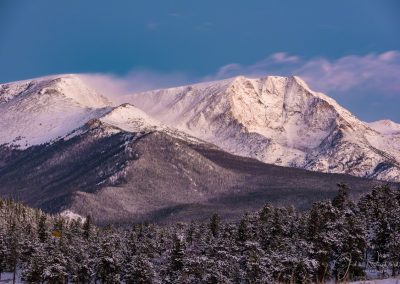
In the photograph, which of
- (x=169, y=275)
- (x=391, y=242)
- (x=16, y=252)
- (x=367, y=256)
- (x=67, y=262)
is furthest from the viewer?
(x=16, y=252)

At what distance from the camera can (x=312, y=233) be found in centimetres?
13875

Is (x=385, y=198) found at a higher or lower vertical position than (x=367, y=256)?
higher

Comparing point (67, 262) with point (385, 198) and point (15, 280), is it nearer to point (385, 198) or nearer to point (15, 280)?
point (15, 280)

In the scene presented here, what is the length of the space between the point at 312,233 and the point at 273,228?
12451 millimetres

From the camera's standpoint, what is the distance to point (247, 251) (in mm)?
137250

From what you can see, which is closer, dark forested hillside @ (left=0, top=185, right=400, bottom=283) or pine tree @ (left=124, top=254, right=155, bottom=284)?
dark forested hillside @ (left=0, top=185, right=400, bottom=283)

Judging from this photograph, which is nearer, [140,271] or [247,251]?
[140,271]

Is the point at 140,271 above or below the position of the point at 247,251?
below

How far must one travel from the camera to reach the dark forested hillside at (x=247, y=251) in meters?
121

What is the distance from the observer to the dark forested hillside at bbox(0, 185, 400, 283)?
121m

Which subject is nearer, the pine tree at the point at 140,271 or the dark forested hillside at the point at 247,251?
the dark forested hillside at the point at 247,251

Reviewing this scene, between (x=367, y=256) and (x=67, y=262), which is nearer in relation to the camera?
(x=367, y=256)

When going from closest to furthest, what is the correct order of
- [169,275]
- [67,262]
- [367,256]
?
[169,275], [367,256], [67,262]

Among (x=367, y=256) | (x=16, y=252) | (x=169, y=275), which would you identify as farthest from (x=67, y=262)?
(x=367, y=256)
